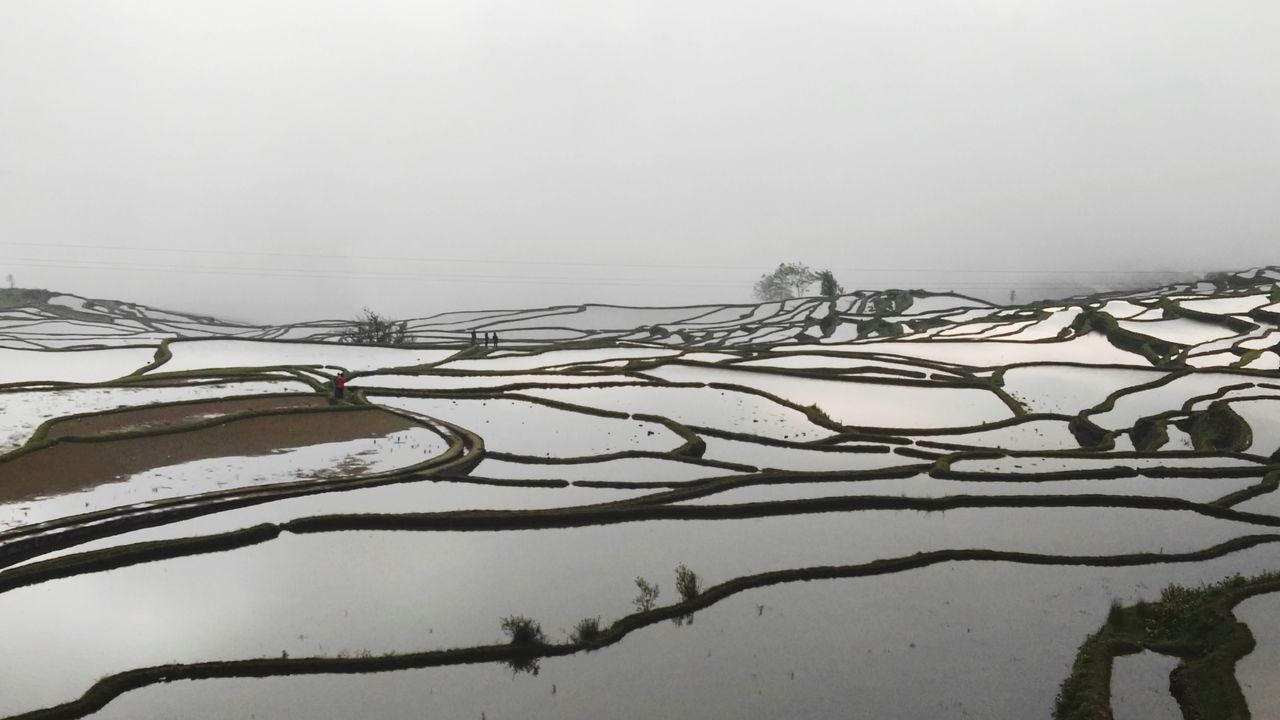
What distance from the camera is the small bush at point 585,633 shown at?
790 cm

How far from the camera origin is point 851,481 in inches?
544

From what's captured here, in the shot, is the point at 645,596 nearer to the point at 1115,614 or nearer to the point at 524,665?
the point at 524,665

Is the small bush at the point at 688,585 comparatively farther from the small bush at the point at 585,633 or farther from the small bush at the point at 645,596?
the small bush at the point at 585,633

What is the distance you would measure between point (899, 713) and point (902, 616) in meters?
1.90

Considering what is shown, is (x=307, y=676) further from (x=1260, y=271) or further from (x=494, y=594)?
(x=1260, y=271)

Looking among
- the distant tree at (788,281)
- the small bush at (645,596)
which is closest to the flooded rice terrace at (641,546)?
the small bush at (645,596)

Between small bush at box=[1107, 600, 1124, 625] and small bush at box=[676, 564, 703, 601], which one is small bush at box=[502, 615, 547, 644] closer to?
small bush at box=[676, 564, 703, 601]

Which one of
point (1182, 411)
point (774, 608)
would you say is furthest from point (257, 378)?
point (1182, 411)

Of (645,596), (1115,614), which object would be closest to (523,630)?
(645,596)

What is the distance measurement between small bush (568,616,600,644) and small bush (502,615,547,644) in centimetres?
30

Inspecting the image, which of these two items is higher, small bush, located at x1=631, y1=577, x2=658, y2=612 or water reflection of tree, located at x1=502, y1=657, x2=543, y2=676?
small bush, located at x1=631, y1=577, x2=658, y2=612

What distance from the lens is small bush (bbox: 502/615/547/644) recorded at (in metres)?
7.77

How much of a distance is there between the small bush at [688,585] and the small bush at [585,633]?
1.24 metres

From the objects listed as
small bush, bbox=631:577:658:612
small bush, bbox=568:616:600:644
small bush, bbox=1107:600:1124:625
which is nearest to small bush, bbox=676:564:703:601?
small bush, bbox=631:577:658:612
